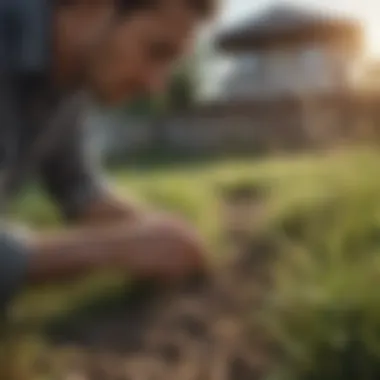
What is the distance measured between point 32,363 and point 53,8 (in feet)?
1.09

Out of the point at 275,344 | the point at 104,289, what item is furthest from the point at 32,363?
the point at 275,344

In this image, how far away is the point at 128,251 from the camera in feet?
3.70

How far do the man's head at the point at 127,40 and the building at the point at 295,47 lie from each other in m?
0.04

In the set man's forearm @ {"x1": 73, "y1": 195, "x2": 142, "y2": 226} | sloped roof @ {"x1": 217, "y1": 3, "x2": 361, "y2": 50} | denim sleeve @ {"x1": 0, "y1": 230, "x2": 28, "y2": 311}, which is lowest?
denim sleeve @ {"x1": 0, "y1": 230, "x2": 28, "y2": 311}

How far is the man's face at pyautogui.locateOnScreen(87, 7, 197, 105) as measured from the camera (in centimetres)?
113

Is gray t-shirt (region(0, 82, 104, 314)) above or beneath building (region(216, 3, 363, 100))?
beneath

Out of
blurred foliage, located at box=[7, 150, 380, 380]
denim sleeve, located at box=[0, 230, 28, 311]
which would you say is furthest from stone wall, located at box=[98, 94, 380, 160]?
denim sleeve, located at box=[0, 230, 28, 311]

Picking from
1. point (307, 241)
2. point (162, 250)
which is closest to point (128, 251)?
point (162, 250)

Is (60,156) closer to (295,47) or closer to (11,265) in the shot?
(11,265)

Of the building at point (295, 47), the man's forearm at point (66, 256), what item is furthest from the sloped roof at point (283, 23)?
the man's forearm at point (66, 256)

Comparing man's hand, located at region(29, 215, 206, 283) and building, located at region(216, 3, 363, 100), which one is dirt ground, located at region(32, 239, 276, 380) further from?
building, located at region(216, 3, 363, 100)

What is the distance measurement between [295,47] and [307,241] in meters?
0.18

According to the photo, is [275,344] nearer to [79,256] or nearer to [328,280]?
[328,280]

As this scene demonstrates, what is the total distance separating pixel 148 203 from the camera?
113cm
